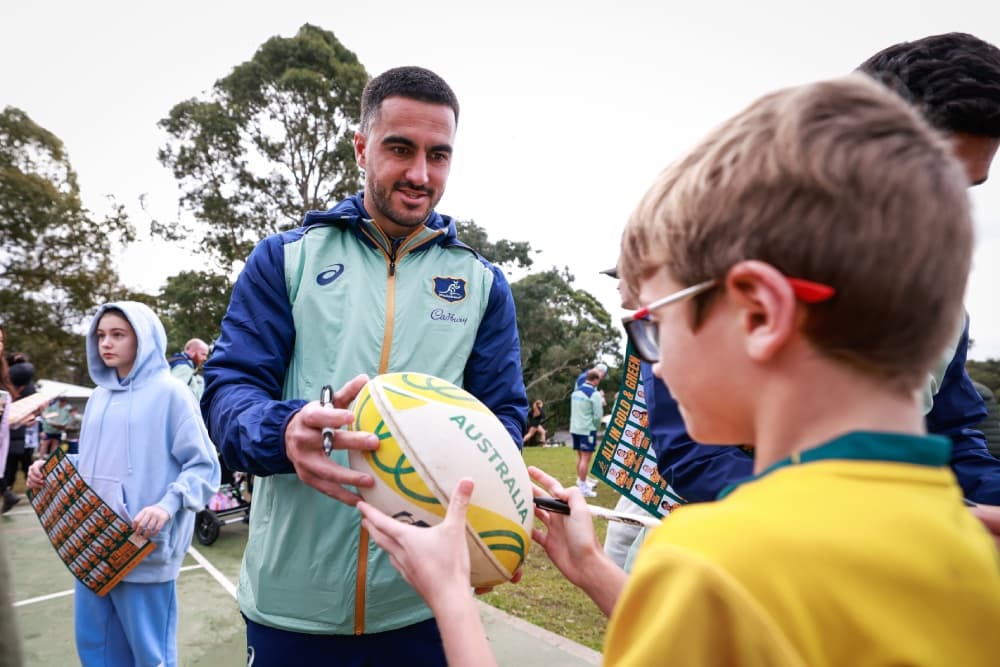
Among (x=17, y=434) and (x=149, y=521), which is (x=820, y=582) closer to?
(x=149, y=521)

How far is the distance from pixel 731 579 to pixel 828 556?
103mm

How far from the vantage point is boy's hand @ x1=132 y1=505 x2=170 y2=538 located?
121 inches

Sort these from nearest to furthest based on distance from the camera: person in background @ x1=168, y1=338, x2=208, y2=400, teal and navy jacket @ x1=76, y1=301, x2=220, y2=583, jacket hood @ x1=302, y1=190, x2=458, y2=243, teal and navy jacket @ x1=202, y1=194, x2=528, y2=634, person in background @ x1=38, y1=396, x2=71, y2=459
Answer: teal and navy jacket @ x1=202, y1=194, x2=528, y2=634, jacket hood @ x1=302, y1=190, x2=458, y2=243, teal and navy jacket @ x1=76, y1=301, x2=220, y2=583, person in background @ x1=168, y1=338, x2=208, y2=400, person in background @ x1=38, y1=396, x2=71, y2=459

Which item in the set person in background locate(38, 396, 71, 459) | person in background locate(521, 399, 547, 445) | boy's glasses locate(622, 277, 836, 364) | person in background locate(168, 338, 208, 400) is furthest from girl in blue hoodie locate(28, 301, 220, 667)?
person in background locate(521, 399, 547, 445)

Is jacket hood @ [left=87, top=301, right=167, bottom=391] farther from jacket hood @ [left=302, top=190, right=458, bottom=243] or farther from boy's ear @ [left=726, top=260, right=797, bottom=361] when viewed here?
boy's ear @ [left=726, top=260, right=797, bottom=361]

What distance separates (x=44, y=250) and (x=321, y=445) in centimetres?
2188

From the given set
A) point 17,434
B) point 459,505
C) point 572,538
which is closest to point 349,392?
point 459,505

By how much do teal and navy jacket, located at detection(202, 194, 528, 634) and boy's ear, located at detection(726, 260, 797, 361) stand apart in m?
1.30

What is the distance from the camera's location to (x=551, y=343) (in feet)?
108

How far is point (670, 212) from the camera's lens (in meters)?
0.86

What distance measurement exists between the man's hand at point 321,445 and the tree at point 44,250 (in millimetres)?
21238

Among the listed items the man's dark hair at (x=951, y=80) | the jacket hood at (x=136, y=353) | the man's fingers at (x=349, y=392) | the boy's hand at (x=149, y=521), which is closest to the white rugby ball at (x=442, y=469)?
the man's fingers at (x=349, y=392)

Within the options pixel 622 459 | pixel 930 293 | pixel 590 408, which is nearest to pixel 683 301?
pixel 930 293

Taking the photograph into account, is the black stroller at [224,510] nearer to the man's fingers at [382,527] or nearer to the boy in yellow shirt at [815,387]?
the man's fingers at [382,527]
